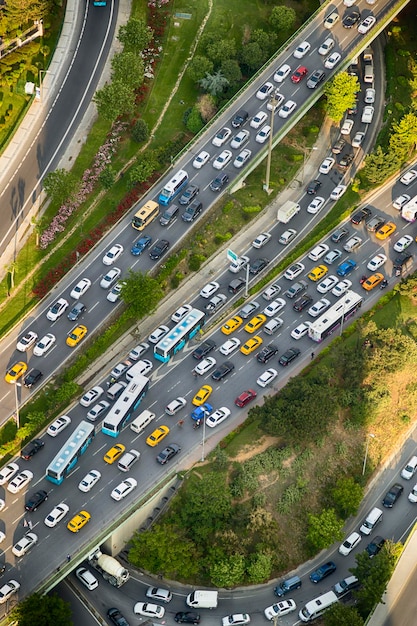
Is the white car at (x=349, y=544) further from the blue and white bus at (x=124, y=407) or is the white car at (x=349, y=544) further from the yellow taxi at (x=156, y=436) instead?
the blue and white bus at (x=124, y=407)

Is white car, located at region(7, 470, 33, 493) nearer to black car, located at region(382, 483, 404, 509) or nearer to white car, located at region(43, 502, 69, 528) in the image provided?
white car, located at region(43, 502, 69, 528)

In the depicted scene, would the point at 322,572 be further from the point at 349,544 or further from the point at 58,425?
the point at 58,425

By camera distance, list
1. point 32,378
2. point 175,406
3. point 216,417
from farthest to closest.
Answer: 1. point 32,378
2. point 175,406
3. point 216,417

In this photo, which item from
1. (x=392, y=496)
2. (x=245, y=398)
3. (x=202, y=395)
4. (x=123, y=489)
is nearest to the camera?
(x=123, y=489)

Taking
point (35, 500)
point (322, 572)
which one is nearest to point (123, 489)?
point (35, 500)

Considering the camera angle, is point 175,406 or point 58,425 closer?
point 58,425

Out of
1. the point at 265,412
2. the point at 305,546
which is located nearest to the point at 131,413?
the point at 265,412
